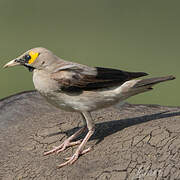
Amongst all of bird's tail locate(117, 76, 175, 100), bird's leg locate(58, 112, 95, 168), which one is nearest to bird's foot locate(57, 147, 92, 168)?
bird's leg locate(58, 112, 95, 168)

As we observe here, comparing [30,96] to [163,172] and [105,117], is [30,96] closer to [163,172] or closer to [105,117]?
[105,117]

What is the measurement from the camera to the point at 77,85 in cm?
654

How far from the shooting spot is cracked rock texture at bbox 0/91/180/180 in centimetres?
541

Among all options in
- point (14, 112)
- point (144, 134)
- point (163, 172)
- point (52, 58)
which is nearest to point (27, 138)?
point (14, 112)

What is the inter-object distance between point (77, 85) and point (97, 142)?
84cm

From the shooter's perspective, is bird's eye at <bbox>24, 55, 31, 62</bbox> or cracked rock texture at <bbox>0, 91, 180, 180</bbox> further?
bird's eye at <bbox>24, 55, 31, 62</bbox>

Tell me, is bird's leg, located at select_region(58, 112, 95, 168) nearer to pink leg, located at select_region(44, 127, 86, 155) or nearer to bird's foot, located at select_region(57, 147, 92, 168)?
bird's foot, located at select_region(57, 147, 92, 168)

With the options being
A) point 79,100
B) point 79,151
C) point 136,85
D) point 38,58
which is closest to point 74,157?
point 79,151

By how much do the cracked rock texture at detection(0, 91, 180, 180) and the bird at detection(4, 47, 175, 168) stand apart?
1.11 feet

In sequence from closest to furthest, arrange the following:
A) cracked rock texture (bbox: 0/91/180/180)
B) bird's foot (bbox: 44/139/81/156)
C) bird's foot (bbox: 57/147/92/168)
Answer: cracked rock texture (bbox: 0/91/180/180) → bird's foot (bbox: 57/147/92/168) → bird's foot (bbox: 44/139/81/156)

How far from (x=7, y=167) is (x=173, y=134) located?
7.22ft

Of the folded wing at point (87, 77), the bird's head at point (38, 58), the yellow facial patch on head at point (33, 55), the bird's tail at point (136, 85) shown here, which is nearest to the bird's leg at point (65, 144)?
the folded wing at point (87, 77)

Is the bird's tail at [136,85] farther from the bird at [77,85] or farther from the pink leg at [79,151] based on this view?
the pink leg at [79,151]

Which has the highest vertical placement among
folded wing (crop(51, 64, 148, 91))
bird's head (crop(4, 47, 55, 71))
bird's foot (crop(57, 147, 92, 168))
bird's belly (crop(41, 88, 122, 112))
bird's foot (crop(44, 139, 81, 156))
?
bird's head (crop(4, 47, 55, 71))
